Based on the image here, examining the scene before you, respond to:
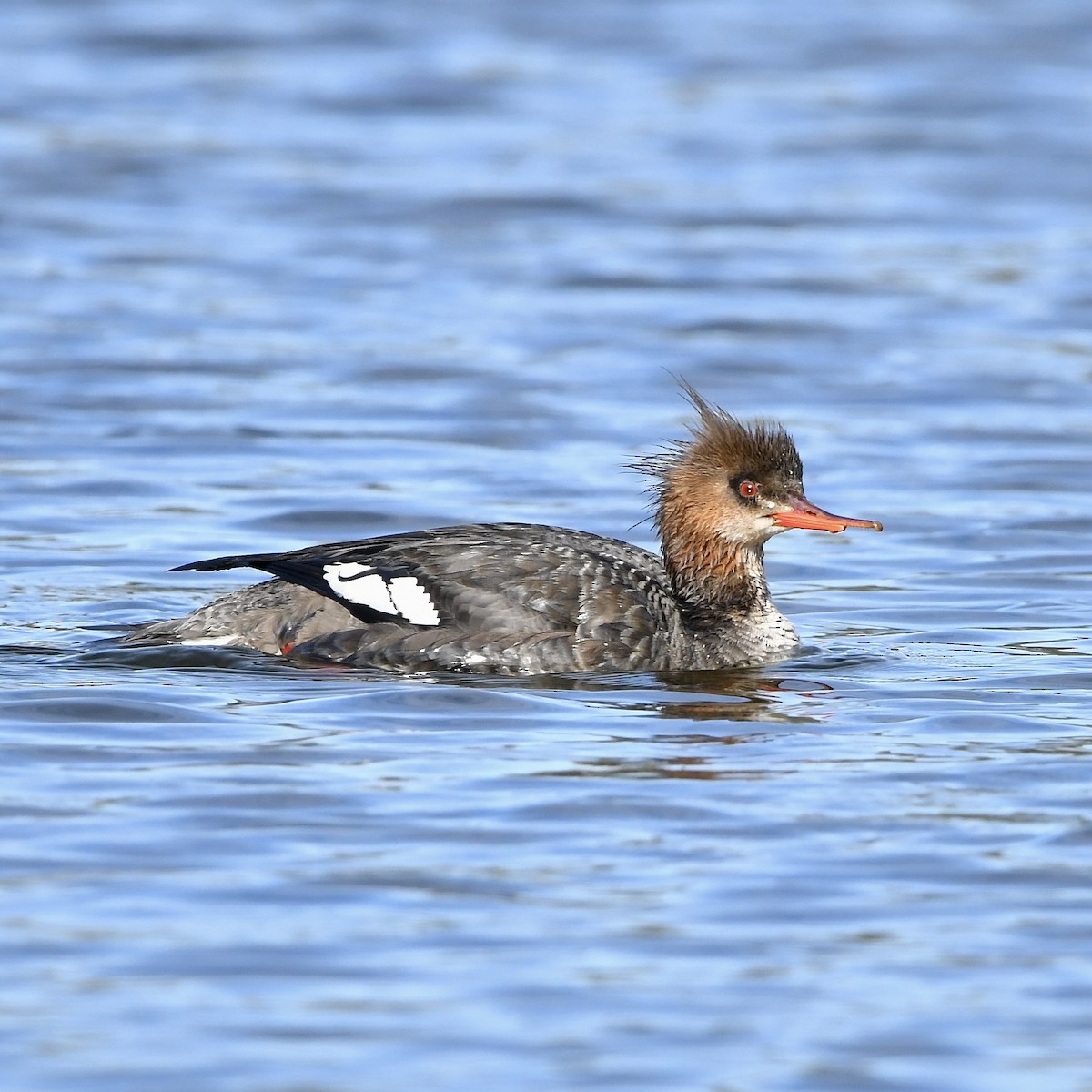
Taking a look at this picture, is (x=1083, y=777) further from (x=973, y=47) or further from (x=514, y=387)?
(x=973, y=47)

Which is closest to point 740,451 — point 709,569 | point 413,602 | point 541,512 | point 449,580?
point 709,569

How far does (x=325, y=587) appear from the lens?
1009cm

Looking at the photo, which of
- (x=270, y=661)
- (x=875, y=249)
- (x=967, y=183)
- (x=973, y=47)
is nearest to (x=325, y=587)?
(x=270, y=661)

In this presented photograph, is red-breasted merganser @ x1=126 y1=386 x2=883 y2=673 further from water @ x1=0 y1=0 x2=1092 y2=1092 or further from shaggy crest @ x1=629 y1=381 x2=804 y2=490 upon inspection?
water @ x1=0 y1=0 x2=1092 y2=1092

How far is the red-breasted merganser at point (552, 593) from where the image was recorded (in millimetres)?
10078

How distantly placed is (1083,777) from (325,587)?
3.31 m

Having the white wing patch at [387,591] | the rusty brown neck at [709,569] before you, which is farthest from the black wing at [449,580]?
the rusty brown neck at [709,569]

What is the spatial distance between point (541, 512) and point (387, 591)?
3.75 metres

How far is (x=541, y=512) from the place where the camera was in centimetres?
1373

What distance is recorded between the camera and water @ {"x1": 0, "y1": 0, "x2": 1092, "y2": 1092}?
6445 millimetres

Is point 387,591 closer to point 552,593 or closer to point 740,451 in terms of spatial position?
point 552,593

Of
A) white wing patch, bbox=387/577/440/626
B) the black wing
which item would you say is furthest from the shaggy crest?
white wing patch, bbox=387/577/440/626

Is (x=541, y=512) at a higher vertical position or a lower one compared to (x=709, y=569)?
higher

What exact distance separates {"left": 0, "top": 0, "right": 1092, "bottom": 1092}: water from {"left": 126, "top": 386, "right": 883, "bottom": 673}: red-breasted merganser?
0.67ft
